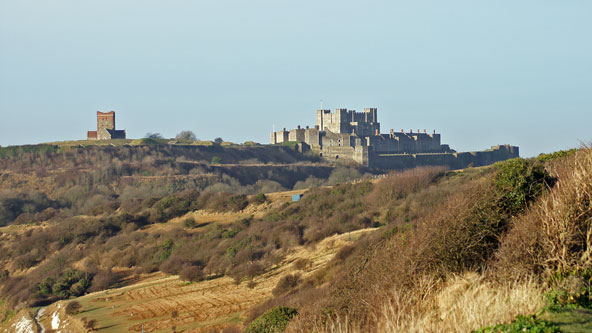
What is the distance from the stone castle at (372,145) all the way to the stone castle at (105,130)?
26.2 meters

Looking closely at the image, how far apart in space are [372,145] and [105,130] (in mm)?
42301

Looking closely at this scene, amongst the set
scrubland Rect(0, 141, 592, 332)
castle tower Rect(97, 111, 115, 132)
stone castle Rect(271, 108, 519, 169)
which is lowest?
scrubland Rect(0, 141, 592, 332)

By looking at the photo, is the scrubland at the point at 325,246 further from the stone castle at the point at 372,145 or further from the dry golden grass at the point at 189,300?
the stone castle at the point at 372,145

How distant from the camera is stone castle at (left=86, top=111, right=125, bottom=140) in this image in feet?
346

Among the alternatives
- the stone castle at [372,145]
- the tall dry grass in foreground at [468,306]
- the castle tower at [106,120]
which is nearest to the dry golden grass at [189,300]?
the tall dry grass in foreground at [468,306]

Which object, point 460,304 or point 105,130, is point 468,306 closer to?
point 460,304

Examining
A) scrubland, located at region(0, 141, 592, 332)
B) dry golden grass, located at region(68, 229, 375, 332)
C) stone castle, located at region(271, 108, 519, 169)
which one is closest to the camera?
scrubland, located at region(0, 141, 592, 332)

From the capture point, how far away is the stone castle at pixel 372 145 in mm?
97750

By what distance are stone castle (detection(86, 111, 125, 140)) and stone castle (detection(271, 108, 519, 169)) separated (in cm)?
2617

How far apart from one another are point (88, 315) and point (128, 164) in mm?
56137

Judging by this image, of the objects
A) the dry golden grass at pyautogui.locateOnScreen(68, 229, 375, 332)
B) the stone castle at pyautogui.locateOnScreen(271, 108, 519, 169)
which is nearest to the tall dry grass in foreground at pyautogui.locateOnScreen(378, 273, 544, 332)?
the dry golden grass at pyautogui.locateOnScreen(68, 229, 375, 332)

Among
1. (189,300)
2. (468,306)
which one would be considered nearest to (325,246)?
(189,300)

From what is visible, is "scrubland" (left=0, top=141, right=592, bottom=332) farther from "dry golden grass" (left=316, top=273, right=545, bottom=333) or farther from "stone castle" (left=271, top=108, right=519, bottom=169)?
"stone castle" (left=271, top=108, right=519, bottom=169)

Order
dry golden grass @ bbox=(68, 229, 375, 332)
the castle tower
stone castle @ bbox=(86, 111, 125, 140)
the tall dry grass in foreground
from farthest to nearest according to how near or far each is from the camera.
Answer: the castle tower < stone castle @ bbox=(86, 111, 125, 140) < dry golden grass @ bbox=(68, 229, 375, 332) < the tall dry grass in foreground
